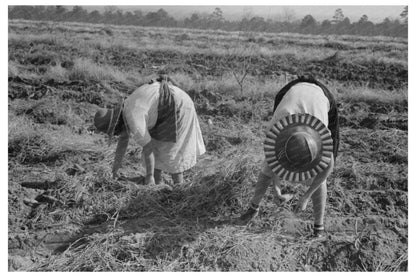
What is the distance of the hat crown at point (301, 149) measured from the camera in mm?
3162

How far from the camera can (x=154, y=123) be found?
4.26 metres

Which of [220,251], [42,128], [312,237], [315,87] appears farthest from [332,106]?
[42,128]

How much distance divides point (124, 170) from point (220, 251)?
1.87 meters

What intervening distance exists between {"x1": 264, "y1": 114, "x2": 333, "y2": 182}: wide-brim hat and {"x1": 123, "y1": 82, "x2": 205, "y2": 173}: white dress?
124 cm

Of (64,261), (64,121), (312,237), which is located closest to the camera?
(64,261)

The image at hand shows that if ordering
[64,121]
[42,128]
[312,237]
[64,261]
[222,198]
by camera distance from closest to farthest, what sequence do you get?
[64,261], [312,237], [222,198], [42,128], [64,121]

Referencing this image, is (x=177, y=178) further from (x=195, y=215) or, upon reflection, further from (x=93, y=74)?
(x=93, y=74)

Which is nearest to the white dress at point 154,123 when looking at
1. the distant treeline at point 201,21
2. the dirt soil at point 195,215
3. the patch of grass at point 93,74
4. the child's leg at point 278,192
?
the dirt soil at point 195,215

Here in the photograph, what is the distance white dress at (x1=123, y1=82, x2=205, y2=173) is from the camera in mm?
4004

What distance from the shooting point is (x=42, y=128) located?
6469 mm

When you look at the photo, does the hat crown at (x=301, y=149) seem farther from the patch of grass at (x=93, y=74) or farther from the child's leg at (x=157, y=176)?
the patch of grass at (x=93, y=74)

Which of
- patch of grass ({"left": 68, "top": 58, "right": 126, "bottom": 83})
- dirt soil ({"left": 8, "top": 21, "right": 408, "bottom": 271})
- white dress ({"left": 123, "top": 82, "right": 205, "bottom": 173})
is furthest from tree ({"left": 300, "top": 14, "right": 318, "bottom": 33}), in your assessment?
white dress ({"left": 123, "top": 82, "right": 205, "bottom": 173})

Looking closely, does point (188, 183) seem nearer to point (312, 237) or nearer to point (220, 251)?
point (220, 251)

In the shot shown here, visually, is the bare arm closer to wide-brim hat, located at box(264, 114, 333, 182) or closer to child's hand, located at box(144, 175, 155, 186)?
child's hand, located at box(144, 175, 155, 186)
